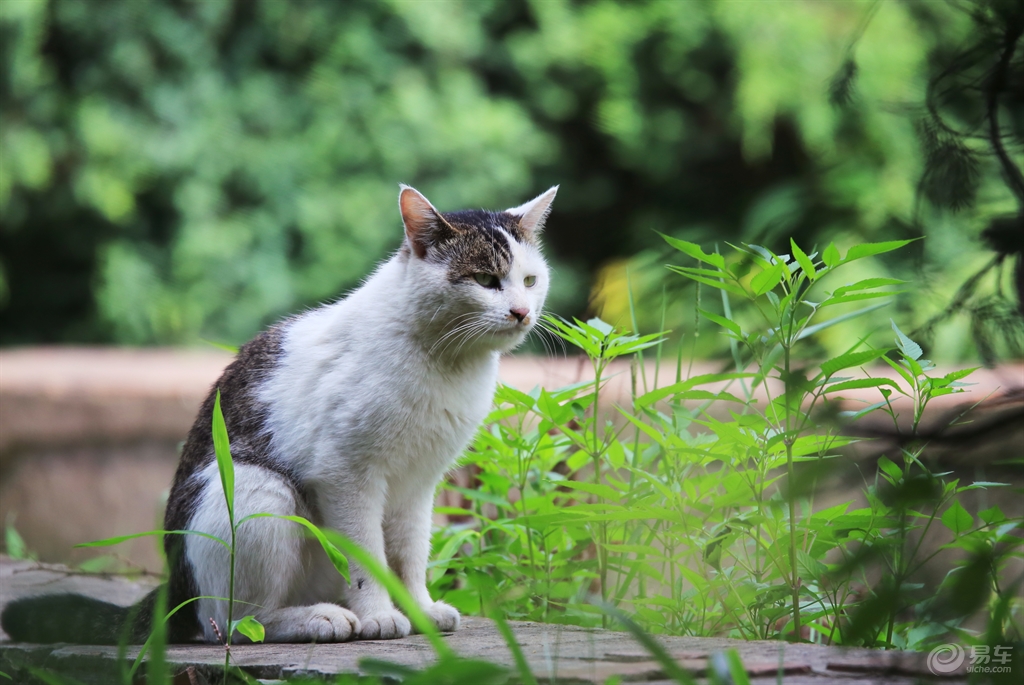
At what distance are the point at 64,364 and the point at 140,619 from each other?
8.43 feet

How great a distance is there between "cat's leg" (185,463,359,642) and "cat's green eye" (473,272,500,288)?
59 cm

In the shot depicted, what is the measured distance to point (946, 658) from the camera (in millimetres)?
1354

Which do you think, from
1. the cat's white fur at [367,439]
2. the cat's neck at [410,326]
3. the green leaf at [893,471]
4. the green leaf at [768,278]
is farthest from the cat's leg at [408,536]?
the green leaf at [893,471]

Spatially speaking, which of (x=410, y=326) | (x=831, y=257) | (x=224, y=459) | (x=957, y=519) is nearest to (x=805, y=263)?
(x=831, y=257)

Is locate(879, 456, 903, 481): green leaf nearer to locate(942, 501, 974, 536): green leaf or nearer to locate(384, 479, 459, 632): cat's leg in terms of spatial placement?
locate(942, 501, 974, 536): green leaf

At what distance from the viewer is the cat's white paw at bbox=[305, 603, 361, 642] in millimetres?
1631

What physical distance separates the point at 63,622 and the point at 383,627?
2.21ft

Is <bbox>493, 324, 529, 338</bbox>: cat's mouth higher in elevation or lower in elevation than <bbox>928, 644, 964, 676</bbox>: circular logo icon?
higher

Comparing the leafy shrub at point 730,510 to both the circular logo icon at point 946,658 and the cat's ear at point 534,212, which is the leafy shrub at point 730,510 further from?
the cat's ear at point 534,212

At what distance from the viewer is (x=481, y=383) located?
1.87 meters

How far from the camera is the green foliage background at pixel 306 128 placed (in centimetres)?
461

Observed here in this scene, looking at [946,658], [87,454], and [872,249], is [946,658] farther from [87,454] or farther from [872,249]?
[87,454]

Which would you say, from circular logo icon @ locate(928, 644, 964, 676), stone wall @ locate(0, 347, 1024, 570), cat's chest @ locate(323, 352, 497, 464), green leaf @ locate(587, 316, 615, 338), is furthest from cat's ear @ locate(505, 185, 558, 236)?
stone wall @ locate(0, 347, 1024, 570)

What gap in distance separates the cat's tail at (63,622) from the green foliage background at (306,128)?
3111mm
